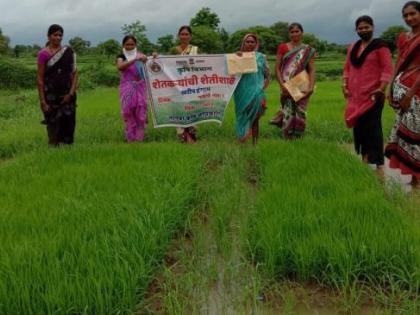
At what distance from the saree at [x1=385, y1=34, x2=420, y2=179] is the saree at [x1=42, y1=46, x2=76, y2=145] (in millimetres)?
3572

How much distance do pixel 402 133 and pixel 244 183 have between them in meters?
1.54

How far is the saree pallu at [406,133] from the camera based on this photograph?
417cm

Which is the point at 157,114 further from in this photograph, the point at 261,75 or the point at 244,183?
the point at 244,183

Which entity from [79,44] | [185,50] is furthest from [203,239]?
[79,44]

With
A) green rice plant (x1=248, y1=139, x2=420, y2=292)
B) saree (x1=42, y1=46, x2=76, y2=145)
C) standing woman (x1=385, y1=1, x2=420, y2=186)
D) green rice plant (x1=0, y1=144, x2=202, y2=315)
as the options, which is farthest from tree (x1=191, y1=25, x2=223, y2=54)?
green rice plant (x1=248, y1=139, x2=420, y2=292)

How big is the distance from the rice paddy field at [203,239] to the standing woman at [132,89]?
1461 millimetres

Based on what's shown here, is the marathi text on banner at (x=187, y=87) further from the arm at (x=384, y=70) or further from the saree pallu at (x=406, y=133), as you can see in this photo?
the saree pallu at (x=406, y=133)

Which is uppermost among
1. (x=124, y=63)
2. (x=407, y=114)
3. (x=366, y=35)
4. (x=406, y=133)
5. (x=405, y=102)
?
(x=366, y=35)

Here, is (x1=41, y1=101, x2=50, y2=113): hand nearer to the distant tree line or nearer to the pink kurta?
the pink kurta

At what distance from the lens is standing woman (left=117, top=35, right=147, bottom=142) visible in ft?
18.9

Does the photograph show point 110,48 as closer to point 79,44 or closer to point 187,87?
point 79,44

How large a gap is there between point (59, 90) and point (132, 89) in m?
0.92

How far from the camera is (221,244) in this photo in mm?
2988

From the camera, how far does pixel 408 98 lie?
4117mm
